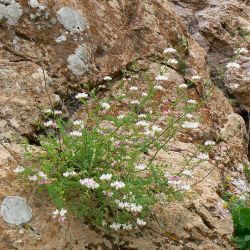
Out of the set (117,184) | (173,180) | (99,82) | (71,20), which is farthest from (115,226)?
(71,20)

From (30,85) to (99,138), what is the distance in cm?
142

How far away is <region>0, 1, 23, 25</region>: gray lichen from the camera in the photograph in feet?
16.1

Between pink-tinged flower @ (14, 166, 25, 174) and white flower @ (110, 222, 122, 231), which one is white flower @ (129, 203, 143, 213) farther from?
pink-tinged flower @ (14, 166, 25, 174)

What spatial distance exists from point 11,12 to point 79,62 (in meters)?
0.89

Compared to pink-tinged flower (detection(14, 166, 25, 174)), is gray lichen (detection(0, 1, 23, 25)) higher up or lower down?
higher up

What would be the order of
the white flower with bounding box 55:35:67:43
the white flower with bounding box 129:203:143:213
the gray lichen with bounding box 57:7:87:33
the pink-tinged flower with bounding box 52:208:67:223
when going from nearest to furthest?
the pink-tinged flower with bounding box 52:208:67:223, the white flower with bounding box 129:203:143:213, the white flower with bounding box 55:35:67:43, the gray lichen with bounding box 57:7:87:33

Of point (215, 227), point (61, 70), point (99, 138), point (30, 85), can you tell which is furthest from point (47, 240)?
point (61, 70)

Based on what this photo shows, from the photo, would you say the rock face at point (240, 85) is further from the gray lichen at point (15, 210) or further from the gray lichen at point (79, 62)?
the gray lichen at point (15, 210)

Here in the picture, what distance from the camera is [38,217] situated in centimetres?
334

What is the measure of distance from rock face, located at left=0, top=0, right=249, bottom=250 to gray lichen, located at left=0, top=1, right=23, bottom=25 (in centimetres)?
1

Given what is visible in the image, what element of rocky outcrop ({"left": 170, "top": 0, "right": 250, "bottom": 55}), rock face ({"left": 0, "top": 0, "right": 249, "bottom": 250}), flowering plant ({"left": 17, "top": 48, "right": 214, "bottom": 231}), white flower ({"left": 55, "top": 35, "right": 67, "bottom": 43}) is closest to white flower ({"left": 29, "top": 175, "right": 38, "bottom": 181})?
flowering plant ({"left": 17, "top": 48, "right": 214, "bottom": 231})

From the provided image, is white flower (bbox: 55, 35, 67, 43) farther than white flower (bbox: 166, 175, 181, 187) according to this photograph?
Yes

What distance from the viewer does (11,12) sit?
16.2ft

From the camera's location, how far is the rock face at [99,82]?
3.44 m
